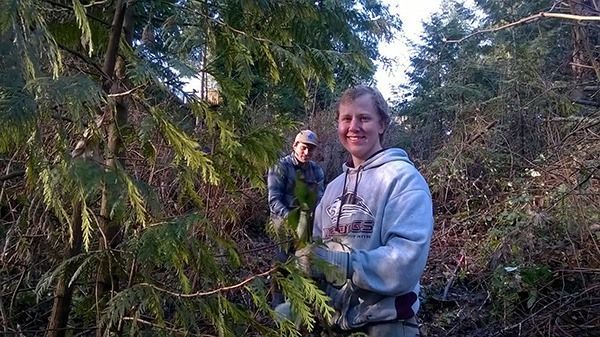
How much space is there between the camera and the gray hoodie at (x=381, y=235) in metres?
1.84

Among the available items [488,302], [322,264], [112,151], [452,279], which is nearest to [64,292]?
[112,151]

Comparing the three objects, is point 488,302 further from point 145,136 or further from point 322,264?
point 145,136

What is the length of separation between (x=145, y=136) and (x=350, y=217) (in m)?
0.82

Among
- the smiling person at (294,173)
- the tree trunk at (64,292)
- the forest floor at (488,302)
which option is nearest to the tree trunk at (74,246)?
the tree trunk at (64,292)

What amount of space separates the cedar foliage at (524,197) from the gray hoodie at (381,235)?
1.76 m

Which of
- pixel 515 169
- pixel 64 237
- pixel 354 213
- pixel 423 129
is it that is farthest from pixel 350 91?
pixel 423 129

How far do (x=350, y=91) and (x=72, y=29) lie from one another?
1.13 metres

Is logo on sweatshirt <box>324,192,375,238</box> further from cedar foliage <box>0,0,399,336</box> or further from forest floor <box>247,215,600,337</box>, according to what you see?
forest floor <box>247,215,600,337</box>

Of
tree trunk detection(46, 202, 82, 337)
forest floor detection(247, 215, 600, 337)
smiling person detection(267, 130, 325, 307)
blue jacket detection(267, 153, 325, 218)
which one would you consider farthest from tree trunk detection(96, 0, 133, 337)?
smiling person detection(267, 130, 325, 307)

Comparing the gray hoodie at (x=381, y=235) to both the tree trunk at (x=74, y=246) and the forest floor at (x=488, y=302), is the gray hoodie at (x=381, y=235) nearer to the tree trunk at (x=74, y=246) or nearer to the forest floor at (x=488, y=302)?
the tree trunk at (x=74, y=246)

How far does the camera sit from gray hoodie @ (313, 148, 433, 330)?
1.84 meters

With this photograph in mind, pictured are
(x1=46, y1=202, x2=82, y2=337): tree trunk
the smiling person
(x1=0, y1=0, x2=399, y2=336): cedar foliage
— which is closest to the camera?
(x1=0, y1=0, x2=399, y2=336): cedar foliage

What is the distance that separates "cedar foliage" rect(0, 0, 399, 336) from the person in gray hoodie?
216 mm

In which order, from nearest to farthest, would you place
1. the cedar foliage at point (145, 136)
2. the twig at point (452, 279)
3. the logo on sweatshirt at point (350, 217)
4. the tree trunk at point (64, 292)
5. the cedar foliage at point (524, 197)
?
the cedar foliage at point (145, 136) → the tree trunk at point (64, 292) → the logo on sweatshirt at point (350, 217) → the cedar foliage at point (524, 197) → the twig at point (452, 279)
